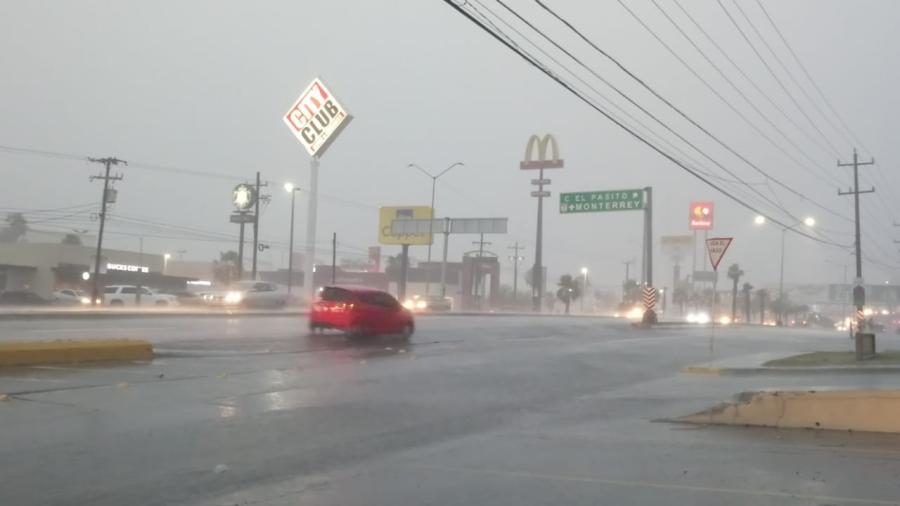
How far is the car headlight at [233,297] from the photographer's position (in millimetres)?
41094

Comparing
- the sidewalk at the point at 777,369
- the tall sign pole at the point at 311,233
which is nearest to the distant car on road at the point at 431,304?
the tall sign pole at the point at 311,233

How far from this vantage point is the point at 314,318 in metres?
23.6

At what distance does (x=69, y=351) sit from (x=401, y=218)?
67.3 m

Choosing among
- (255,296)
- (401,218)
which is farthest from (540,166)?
(255,296)

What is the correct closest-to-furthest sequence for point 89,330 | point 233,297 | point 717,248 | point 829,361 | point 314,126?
point 829,361 < point 717,248 < point 89,330 < point 233,297 < point 314,126

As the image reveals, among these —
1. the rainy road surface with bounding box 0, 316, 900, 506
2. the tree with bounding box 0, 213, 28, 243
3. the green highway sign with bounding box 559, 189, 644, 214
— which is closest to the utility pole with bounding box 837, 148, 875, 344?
the green highway sign with bounding box 559, 189, 644, 214

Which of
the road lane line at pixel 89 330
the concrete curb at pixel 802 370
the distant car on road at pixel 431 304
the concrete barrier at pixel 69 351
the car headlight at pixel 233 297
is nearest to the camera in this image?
the concrete barrier at pixel 69 351

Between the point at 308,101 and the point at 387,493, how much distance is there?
44086 millimetres

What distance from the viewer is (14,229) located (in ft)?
330

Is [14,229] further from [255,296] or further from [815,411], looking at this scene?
[815,411]

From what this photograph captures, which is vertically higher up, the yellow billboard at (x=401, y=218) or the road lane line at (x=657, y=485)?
the yellow billboard at (x=401, y=218)

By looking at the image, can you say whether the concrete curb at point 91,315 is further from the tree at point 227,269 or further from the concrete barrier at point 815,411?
the tree at point 227,269

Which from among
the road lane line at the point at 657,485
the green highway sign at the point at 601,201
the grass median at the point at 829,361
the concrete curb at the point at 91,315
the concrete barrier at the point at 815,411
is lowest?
the road lane line at the point at 657,485

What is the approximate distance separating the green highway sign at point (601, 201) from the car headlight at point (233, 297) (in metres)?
21.1
